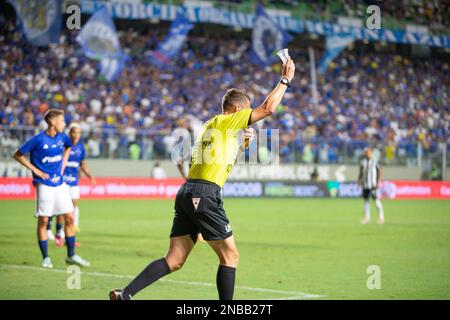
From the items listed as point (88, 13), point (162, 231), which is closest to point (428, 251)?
point (162, 231)

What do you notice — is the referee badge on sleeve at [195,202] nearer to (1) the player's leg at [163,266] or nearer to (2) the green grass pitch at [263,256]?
(1) the player's leg at [163,266]

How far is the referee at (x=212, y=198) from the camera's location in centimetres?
815

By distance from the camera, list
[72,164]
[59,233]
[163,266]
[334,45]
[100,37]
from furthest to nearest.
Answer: [334,45] < [100,37] < [72,164] < [59,233] < [163,266]

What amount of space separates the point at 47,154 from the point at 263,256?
461 centimetres

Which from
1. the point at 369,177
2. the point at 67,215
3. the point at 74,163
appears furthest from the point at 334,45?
the point at 67,215

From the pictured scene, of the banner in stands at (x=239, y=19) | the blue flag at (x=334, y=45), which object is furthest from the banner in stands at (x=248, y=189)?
the banner in stands at (x=239, y=19)

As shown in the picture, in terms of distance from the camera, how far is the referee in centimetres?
815

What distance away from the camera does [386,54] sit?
2137 inches

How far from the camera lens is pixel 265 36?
4153 cm

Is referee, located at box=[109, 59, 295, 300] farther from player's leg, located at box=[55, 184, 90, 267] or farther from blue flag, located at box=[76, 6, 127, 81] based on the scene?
blue flag, located at box=[76, 6, 127, 81]

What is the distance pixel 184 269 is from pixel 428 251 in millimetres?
5727

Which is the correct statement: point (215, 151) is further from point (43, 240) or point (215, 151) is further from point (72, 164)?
point (72, 164)

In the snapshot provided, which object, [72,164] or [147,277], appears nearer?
[147,277]
